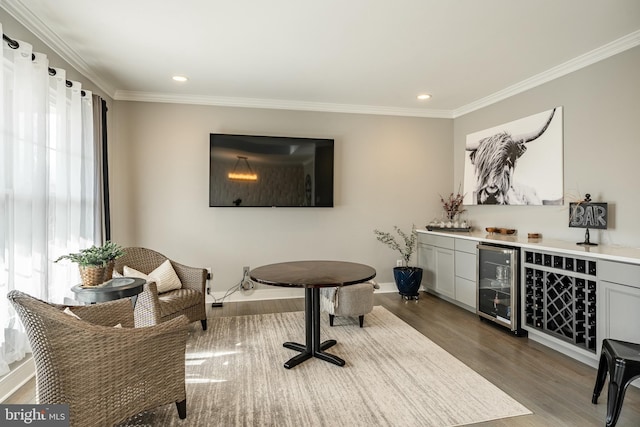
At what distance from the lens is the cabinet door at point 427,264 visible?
192 inches

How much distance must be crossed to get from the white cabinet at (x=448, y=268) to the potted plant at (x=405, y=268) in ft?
0.55

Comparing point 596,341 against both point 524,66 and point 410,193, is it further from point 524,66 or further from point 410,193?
point 410,193

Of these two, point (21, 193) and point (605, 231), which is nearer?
point (21, 193)

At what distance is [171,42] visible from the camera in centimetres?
303

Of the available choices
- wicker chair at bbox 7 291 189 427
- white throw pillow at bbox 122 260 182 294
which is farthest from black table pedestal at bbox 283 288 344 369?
white throw pillow at bbox 122 260 182 294

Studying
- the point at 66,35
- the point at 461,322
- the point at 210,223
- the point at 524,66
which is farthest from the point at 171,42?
the point at 461,322

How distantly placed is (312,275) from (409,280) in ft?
7.58

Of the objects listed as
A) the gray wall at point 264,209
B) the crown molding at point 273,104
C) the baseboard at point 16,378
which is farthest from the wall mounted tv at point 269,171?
the baseboard at point 16,378

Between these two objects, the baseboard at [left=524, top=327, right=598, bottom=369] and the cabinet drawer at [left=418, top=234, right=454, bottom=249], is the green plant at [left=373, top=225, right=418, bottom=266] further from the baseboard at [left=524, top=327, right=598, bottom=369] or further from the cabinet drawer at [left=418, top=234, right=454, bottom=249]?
the baseboard at [left=524, top=327, right=598, bottom=369]

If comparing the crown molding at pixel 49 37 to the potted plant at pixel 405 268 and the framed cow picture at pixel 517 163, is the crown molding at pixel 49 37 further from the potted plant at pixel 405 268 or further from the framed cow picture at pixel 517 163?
the framed cow picture at pixel 517 163

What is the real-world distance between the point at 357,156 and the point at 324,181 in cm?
65

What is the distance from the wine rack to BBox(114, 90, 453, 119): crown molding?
267 cm

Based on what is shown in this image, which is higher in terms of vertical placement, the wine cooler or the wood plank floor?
the wine cooler

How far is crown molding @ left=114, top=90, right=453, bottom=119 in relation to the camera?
14.5 feet
